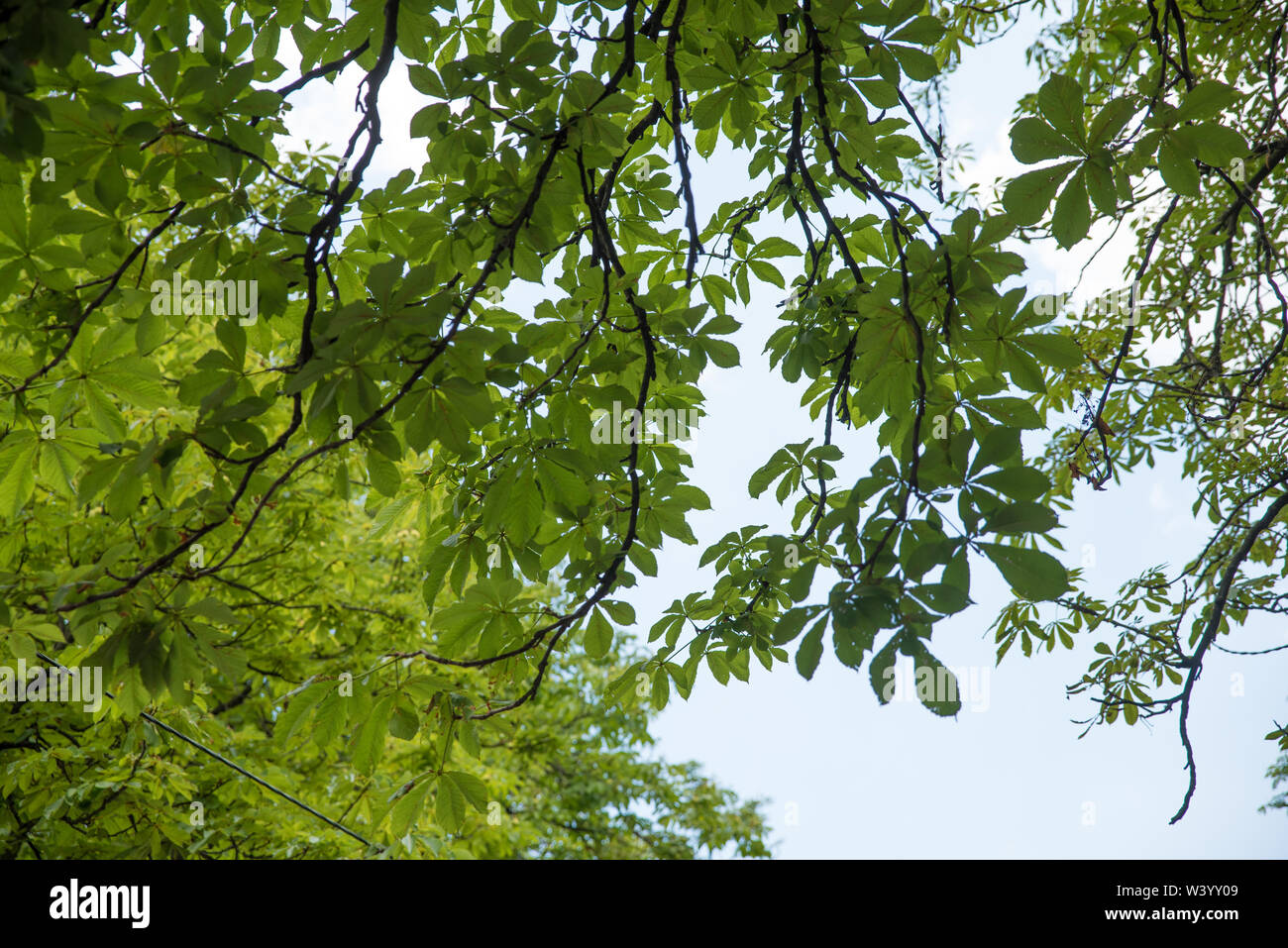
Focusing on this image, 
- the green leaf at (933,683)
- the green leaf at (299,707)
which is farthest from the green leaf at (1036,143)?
the green leaf at (299,707)

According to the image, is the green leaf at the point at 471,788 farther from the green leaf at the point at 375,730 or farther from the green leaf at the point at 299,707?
the green leaf at the point at 299,707

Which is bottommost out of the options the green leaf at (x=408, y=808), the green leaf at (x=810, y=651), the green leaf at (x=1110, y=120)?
the green leaf at (x=408, y=808)

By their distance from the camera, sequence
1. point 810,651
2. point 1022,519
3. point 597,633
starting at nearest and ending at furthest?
point 1022,519 < point 810,651 < point 597,633

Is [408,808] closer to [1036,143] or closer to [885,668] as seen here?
[885,668]

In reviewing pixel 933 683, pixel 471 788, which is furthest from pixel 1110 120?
pixel 471 788

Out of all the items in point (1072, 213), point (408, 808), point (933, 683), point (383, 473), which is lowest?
point (408, 808)

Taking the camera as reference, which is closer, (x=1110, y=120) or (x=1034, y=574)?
(x=1034, y=574)

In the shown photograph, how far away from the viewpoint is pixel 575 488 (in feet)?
6.56

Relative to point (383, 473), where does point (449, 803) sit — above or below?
below

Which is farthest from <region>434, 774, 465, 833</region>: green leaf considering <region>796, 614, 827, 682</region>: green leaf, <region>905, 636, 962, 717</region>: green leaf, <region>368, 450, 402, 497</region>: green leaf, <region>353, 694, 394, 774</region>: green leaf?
<region>905, 636, 962, 717</region>: green leaf

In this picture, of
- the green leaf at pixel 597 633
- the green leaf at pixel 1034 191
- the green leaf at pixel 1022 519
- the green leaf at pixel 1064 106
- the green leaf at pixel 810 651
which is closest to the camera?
the green leaf at pixel 1022 519

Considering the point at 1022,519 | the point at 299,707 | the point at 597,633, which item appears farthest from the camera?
the point at 597,633

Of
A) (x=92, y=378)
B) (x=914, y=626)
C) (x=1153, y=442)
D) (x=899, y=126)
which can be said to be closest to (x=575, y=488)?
(x=914, y=626)
